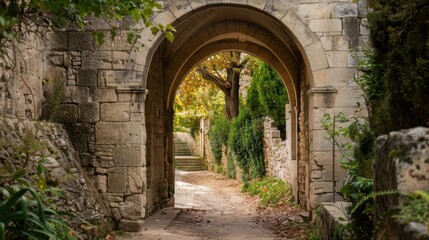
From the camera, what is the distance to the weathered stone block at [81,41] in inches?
276

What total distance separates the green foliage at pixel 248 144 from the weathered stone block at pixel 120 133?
25.4 feet

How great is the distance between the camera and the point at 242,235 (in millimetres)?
7004

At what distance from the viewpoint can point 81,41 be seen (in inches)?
277

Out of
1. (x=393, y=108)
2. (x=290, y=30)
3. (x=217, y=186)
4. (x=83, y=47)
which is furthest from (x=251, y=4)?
(x=217, y=186)

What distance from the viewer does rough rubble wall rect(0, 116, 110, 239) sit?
531cm

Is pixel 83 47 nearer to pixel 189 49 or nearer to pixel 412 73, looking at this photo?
pixel 189 49

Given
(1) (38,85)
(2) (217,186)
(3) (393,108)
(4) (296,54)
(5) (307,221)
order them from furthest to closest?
1. (2) (217,186)
2. (4) (296,54)
3. (5) (307,221)
4. (1) (38,85)
5. (3) (393,108)

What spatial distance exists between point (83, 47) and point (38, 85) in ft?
2.70

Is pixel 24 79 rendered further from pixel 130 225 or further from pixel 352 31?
pixel 352 31

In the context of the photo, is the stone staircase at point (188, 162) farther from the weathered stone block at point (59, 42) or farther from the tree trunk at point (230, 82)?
the weathered stone block at point (59, 42)

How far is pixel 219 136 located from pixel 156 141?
38.0 feet

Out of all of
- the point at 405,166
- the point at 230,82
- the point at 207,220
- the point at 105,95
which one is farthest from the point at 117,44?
the point at 230,82

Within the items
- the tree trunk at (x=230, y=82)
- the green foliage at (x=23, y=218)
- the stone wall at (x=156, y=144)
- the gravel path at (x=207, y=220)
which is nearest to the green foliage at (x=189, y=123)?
the tree trunk at (x=230, y=82)

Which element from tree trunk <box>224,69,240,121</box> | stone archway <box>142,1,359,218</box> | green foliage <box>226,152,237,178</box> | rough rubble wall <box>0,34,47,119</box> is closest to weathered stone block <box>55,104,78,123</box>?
rough rubble wall <box>0,34,47,119</box>
